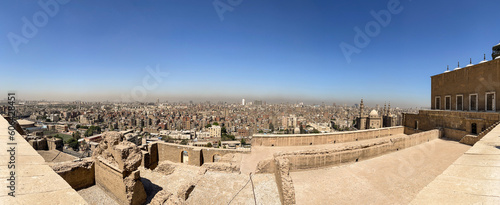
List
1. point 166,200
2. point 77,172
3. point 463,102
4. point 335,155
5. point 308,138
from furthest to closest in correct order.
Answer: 1. point 463,102
2. point 308,138
3. point 335,155
4. point 77,172
5. point 166,200

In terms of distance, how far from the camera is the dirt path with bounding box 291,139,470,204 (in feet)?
15.6

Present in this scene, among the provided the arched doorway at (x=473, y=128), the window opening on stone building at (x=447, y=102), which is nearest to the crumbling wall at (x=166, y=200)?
the arched doorway at (x=473, y=128)

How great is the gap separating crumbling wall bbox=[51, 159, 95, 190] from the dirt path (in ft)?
22.6

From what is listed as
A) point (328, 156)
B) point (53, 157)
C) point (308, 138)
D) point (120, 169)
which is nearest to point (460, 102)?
point (308, 138)

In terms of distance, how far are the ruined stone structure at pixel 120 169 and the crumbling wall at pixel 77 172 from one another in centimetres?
44

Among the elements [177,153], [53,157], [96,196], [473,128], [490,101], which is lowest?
[53,157]

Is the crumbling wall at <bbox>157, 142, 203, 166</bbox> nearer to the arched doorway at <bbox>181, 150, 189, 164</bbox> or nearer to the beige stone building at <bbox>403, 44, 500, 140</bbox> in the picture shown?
the arched doorway at <bbox>181, 150, 189, 164</bbox>

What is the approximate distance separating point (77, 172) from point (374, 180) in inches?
368

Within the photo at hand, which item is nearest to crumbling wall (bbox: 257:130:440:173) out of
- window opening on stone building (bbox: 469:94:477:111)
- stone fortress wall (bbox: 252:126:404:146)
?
stone fortress wall (bbox: 252:126:404:146)

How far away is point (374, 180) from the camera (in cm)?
566

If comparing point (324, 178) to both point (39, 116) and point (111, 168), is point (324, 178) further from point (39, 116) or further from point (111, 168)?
point (39, 116)

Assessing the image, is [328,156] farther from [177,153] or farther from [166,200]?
[177,153]

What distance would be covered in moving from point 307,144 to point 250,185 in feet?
15.3

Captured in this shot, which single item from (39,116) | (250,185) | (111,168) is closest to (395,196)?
(250,185)
